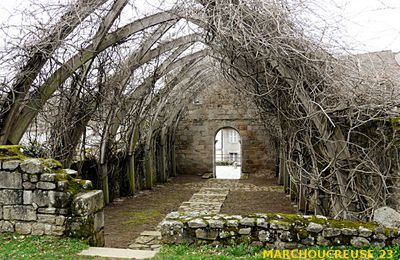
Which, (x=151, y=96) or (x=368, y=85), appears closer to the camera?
(x=368, y=85)

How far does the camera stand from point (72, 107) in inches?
281

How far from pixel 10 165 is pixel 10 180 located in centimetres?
20

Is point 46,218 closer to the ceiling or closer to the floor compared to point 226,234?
closer to the ceiling

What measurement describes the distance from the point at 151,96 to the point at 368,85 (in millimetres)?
6885

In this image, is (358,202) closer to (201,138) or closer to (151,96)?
(151,96)

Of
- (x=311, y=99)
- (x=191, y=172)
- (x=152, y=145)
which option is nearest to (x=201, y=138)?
(x=191, y=172)

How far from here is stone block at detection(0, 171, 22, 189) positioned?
4504 millimetres

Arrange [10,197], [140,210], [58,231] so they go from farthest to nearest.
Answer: [140,210] < [10,197] < [58,231]

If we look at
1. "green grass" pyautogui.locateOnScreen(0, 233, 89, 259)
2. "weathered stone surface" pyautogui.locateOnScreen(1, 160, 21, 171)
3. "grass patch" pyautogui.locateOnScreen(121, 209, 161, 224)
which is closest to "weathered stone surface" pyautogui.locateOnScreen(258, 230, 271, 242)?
"green grass" pyautogui.locateOnScreen(0, 233, 89, 259)

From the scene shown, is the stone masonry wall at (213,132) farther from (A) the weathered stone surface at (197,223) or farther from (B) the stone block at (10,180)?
(B) the stone block at (10,180)

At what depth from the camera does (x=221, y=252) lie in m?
4.05

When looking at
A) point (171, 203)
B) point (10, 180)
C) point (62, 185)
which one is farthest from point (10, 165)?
point (171, 203)

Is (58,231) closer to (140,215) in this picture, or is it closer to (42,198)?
(42,198)

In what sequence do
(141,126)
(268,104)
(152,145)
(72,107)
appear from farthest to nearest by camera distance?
(152,145)
(141,126)
(72,107)
(268,104)
